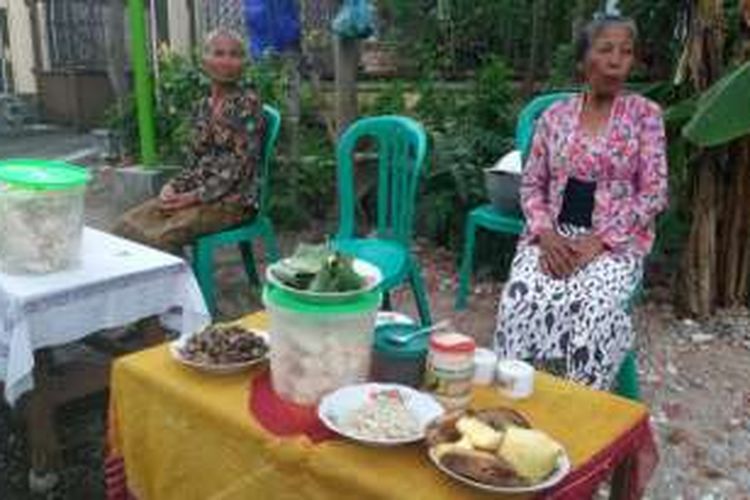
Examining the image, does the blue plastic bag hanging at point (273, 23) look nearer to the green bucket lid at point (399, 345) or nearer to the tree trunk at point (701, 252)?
the tree trunk at point (701, 252)

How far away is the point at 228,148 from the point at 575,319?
2006mm

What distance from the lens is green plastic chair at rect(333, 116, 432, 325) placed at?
3.98 metres

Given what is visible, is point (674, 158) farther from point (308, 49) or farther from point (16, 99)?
point (16, 99)

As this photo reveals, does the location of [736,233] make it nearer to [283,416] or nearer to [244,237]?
[244,237]

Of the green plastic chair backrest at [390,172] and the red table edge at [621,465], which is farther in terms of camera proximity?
the green plastic chair backrest at [390,172]

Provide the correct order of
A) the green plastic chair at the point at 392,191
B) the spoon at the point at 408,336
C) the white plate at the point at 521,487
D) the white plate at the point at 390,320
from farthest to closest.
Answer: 1. the green plastic chair at the point at 392,191
2. the white plate at the point at 390,320
3. the spoon at the point at 408,336
4. the white plate at the point at 521,487

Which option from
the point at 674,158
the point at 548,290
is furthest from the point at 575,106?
the point at 674,158

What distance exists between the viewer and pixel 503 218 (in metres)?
4.47

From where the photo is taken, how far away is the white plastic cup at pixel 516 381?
2.09m

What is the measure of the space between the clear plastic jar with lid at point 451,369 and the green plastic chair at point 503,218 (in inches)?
81.5

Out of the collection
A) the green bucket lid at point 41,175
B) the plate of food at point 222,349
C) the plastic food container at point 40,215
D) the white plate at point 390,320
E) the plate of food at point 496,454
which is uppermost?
the green bucket lid at point 41,175

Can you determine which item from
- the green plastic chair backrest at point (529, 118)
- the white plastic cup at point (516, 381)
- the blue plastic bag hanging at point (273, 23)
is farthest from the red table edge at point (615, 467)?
the blue plastic bag hanging at point (273, 23)

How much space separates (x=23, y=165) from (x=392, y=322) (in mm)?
1391

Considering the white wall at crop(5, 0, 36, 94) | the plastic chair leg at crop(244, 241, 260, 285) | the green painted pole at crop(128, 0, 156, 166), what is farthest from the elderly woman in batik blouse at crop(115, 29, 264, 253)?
the white wall at crop(5, 0, 36, 94)
